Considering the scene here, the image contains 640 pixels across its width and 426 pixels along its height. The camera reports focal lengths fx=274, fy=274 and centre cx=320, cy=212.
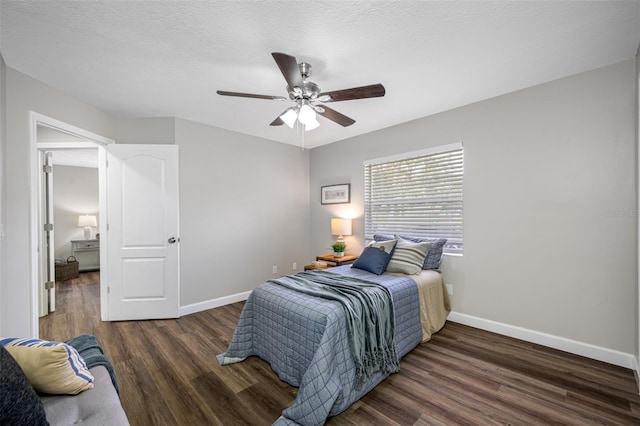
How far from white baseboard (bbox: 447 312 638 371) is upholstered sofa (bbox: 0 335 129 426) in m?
3.25

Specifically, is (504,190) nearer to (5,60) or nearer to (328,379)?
(328,379)

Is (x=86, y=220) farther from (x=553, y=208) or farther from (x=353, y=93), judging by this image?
(x=553, y=208)

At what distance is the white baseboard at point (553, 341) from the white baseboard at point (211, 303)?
2907 mm

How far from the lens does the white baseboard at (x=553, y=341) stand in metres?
2.30

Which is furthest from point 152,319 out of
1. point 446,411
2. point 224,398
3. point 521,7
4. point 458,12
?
point 521,7

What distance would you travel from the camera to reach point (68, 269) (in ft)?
18.9

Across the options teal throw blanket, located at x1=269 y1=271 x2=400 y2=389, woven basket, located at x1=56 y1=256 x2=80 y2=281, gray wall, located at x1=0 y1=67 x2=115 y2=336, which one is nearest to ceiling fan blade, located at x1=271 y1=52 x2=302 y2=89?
teal throw blanket, located at x1=269 y1=271 x2=400 y2=389

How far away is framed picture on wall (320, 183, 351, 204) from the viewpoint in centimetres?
446

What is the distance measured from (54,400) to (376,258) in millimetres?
2601

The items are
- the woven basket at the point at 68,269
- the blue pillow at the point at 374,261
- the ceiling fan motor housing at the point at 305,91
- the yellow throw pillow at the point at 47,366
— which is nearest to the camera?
the yellow throw pillow at the point at 47,366

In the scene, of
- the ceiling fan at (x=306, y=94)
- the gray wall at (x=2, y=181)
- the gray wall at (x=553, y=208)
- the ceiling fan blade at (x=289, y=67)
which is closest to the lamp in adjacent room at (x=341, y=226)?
the gray wall at (x=553, y=208)

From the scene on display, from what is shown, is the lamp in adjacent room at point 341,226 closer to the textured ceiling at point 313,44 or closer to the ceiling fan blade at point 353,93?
the textured ceiling at point 313,44

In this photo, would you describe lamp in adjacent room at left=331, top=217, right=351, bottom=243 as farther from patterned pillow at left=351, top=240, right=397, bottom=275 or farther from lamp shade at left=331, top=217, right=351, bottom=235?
patterned pillow at left=351, top=240, right=397, bottom=275

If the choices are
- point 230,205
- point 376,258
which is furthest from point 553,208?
point 230,205
